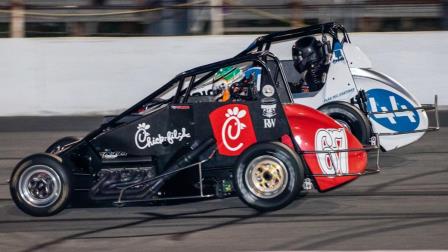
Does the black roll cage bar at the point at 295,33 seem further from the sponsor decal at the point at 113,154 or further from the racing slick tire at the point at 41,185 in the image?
the racing slick tire at the point at 41,185

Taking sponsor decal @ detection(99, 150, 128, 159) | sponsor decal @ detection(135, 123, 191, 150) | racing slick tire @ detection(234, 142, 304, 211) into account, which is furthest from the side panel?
sponsor decal @ detection(99, 150, 128, 159)

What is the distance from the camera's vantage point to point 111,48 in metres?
14.3

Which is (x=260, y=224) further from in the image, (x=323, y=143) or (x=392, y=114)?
(x=392, y=114)

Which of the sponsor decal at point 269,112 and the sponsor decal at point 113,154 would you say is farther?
the sponsor decal at point 113,154

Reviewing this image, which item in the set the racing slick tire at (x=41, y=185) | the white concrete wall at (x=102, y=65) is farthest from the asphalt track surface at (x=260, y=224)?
the white concrete wall at (x=102, y=65)

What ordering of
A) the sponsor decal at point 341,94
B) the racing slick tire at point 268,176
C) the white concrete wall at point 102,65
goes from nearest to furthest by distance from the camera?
the racing slick tire at point 268,176 → the sponsor decal at point 341,94 → the white concrete wall at point 102,65

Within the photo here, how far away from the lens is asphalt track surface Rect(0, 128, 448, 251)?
7.07m

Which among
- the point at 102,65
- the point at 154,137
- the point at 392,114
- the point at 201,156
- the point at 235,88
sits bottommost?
the point at 201,156

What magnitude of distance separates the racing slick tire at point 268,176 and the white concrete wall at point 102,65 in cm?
650

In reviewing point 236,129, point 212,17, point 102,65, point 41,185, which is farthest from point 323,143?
point 212,17

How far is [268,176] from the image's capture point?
7898mm

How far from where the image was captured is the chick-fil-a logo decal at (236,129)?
26.6ft

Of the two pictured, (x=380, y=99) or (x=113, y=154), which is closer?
(x=113, y=154)

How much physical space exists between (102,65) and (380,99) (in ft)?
16.8
